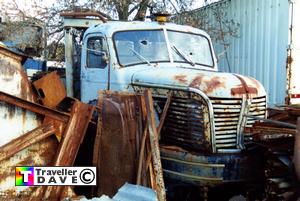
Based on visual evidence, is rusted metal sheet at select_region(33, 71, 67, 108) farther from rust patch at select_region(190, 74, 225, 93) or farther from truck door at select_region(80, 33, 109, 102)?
rust patch at select_region(190, 74, 225, 93)

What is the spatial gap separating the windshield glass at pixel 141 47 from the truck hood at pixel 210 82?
60 centimetres

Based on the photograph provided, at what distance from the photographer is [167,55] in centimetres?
555

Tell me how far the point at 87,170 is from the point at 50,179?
38 centimetres

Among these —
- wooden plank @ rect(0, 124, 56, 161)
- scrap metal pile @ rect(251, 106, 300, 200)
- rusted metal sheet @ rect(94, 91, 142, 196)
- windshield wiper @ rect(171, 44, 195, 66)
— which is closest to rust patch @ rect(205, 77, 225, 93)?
scrap metal pile @ rect(251, 106, 300, 200)

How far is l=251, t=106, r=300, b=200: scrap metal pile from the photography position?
3.79 metres

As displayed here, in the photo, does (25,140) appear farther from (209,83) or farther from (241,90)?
(241,90)

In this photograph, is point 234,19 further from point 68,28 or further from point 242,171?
point 242,171

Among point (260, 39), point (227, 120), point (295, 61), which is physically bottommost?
point (227, 120)

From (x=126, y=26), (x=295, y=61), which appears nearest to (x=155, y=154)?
(x=126, y=26)

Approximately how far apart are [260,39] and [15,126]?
4660 millimetres

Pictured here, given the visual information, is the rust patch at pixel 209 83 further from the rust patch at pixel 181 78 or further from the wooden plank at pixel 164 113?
the wooden plank at pixel 164 113

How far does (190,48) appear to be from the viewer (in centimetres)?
586

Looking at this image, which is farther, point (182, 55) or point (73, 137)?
point (182, 55)

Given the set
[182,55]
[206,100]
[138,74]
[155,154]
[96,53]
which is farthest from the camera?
[96,53]
